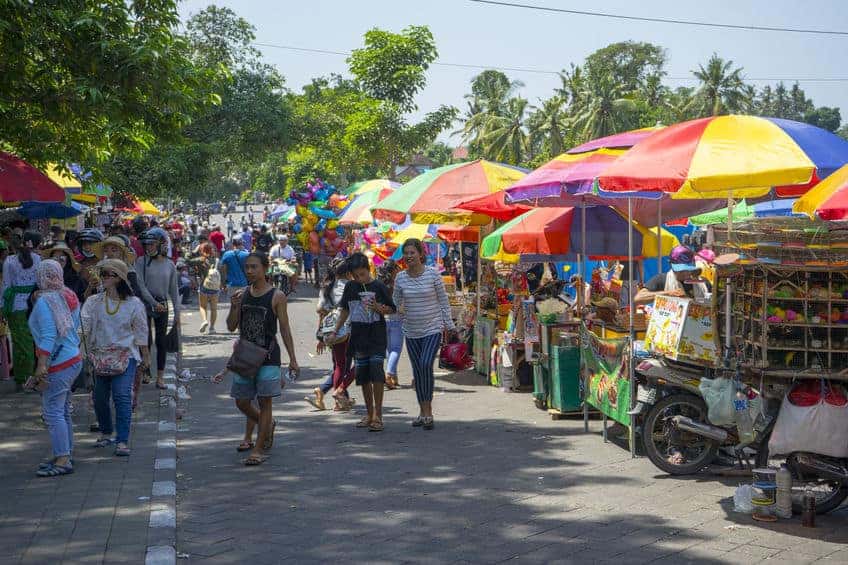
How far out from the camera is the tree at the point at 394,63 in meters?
36.3

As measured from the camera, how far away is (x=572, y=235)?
11977 millimetres

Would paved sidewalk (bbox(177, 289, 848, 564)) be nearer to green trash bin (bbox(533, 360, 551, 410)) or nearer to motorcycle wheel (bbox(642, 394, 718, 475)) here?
motorcycle wheel (bbox(642, 394, 718, 475))

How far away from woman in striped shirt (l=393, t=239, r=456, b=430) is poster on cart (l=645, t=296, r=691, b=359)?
241 cm

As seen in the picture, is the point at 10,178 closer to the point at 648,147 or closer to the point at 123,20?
the point at 123,20

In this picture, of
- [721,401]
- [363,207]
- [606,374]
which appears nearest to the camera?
[721,401]

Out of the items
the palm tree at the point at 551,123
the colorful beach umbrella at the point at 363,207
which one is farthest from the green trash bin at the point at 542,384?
the palm tree at the point at 551,123

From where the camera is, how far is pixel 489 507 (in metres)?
6.88

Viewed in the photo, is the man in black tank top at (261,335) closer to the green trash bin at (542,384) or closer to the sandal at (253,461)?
the sandal at (253,461)

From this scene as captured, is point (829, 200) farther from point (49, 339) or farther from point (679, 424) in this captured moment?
point (49, 339)

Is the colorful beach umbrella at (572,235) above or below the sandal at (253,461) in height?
above

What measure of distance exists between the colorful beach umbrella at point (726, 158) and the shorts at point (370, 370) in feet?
10.00

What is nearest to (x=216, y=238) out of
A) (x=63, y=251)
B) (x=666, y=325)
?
(x=63, y=251)

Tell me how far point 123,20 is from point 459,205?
475 centimetres

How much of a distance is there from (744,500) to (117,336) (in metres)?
5.00
